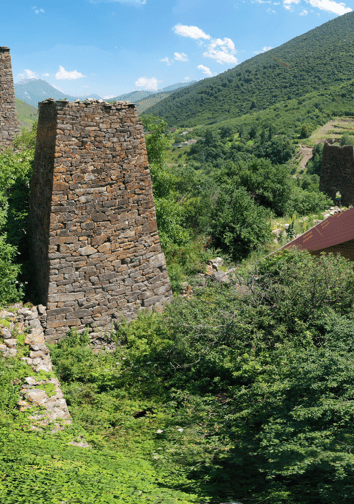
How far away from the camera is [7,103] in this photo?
37.9 ft

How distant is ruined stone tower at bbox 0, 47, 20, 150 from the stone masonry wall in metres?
16.8

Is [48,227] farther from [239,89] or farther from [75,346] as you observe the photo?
[239,89]

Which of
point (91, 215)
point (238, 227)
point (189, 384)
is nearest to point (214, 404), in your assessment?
point (189, 384)

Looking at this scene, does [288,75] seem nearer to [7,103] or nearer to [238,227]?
[238,227]

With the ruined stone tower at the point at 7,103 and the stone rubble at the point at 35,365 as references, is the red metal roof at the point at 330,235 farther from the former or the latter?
the ruined stone tower at the point at 7,103

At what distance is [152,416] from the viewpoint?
555 centimetres

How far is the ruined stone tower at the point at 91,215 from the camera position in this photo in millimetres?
6629

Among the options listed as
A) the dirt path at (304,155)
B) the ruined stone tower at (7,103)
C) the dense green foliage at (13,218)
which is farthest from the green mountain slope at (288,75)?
the dense green foliage at (13,218)

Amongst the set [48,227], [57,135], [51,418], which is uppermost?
[57,135]

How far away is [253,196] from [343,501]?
49.5 feet

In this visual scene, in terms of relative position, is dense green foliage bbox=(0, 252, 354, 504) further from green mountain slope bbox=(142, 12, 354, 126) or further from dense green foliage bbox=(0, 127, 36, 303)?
green mountain slope bbox=(142, 12, 354, 126)

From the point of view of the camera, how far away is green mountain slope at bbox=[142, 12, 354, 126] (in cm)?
5425

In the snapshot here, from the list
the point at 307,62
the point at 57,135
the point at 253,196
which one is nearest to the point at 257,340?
the point at 57,135

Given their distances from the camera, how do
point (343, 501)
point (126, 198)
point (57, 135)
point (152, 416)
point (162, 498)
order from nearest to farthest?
point (343, 501) < point (162, 498) < point (152, 416) < point (57, 135) < point (126, 198)
